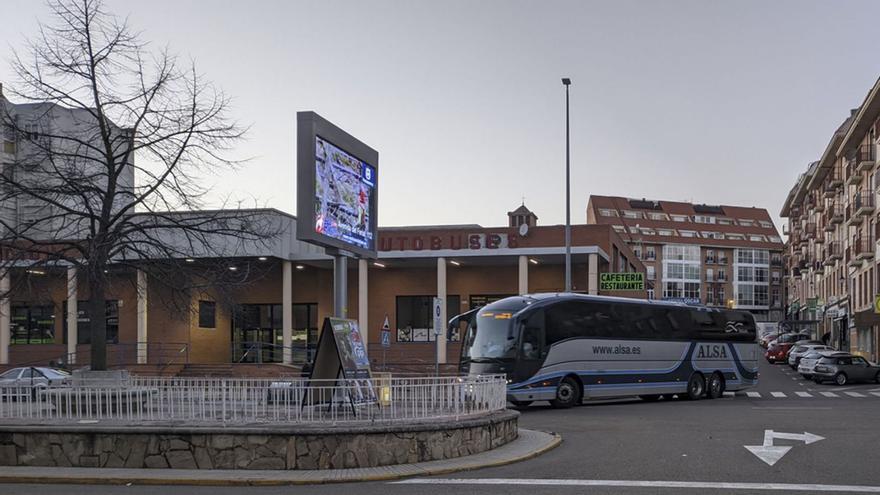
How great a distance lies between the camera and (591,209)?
465ft

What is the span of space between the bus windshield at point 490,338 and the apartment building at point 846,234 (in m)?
32.8

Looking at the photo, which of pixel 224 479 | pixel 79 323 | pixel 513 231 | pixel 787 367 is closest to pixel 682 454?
A: pixel 224 479

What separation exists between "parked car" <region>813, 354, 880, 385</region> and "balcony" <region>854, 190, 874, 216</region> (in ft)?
57.8

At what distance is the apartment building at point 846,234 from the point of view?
59.3 meters

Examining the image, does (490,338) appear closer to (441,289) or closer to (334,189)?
(334,189)

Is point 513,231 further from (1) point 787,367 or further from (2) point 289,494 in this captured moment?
(2) point 289,494

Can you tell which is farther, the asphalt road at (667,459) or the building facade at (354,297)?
the building facade at (354,297)

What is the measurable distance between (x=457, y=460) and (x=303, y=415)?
8.45 feet

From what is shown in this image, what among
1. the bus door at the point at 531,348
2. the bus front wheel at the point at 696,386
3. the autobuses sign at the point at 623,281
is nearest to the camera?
the bus door at the point at 531,348

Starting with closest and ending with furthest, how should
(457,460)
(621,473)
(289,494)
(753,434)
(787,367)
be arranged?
1. (289,494)
2. (621,473)
3. (457,460)
4. (753,434)
5. (787,367)

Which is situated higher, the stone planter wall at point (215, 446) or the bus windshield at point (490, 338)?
the bus windshield at point (490, 338)

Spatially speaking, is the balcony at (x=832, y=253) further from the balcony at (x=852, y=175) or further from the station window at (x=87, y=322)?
the station window at (x=87, y=322)

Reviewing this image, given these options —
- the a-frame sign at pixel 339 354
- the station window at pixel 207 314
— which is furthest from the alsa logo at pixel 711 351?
the station window at pixel 207 314

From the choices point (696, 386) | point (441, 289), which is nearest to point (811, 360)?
point (696, 386)
